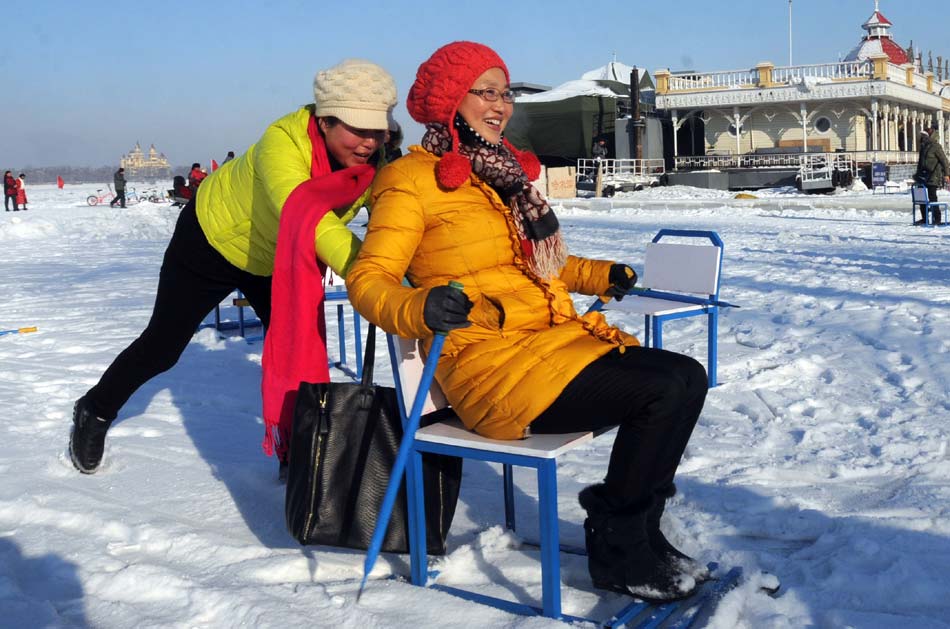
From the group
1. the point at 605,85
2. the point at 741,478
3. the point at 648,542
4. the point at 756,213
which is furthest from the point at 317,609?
the point at 605,85

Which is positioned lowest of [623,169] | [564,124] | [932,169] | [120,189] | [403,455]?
[403,455]

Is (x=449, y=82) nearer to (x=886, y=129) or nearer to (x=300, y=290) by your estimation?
(x=300, y=290)

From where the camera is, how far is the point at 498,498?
12.6ft

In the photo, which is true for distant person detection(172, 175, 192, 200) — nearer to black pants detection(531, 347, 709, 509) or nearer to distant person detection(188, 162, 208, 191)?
distant person detection(188, 162, 208, 191)

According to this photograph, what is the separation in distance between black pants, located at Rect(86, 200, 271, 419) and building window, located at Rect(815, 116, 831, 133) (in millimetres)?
38382

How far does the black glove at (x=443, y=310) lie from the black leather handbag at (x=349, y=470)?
0.62m

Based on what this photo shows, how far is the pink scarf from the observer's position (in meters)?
3.06

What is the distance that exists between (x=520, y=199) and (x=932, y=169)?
15.4 metres

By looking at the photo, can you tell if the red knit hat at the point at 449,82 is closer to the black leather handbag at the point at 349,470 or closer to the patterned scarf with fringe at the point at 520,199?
the patterned scarf with fringe at the point at 520,199

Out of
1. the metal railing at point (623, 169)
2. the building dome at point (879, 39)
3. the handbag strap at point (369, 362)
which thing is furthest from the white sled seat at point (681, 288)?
the building dome at point (879, 39)

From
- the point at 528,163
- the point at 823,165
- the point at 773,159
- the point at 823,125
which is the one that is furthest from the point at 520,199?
the point at 823,125

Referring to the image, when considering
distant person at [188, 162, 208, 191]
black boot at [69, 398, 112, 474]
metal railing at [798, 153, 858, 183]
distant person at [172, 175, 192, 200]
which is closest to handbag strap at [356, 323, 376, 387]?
black boot at [69, 398, 112, 474]

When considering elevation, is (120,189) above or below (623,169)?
below

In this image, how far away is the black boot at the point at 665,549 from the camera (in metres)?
2.83
